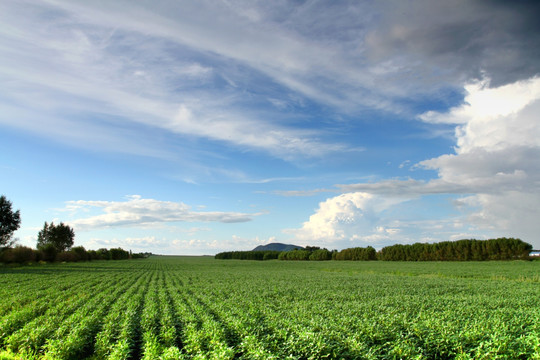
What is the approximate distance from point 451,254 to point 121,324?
422 feet

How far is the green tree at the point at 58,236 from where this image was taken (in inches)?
5502

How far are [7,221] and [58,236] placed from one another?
60802mm

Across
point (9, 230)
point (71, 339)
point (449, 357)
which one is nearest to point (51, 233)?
point (9, 230)

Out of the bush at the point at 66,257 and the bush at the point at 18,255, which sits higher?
the bush at the point at 18,255

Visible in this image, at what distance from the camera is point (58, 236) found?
14012cm

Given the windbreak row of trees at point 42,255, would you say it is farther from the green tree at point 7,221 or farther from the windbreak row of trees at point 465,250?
the windbreak row of trees at point 465,250

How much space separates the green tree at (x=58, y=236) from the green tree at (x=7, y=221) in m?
56.5

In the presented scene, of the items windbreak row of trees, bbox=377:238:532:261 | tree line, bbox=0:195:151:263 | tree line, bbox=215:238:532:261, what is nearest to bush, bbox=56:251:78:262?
tree line, bbox=0:195:151:263

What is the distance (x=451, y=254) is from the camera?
12019 centimetres

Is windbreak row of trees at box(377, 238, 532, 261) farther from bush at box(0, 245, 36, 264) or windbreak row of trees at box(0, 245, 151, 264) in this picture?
bush at box(0, 245, 36, 264)

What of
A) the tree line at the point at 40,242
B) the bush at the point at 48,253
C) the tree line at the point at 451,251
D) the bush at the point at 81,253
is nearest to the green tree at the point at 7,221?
→ the tree line at the point at 40,242

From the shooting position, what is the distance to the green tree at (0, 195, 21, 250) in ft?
276

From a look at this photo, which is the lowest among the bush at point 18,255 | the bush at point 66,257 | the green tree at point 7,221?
the bush at point 66,257

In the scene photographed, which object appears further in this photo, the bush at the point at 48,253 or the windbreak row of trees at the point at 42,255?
the bush at the point at 48,253
